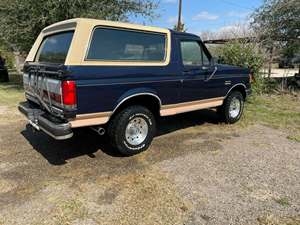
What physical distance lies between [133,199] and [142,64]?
217cm

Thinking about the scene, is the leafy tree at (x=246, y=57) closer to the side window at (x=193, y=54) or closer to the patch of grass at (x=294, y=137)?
the patch of grass at (x=294, y=137)

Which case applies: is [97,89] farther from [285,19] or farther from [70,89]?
[285,19]

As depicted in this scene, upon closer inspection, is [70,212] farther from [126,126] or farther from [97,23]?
[97,23]

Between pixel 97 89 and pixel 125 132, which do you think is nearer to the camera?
pixel 97 89

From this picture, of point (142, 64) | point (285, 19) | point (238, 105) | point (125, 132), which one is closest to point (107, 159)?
point (125, 132)

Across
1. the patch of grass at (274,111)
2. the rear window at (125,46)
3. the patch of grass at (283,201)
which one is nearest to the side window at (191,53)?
the rear window at (125,46)

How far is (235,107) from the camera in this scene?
6.73 metres

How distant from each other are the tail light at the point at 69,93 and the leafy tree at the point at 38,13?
6.73 metres

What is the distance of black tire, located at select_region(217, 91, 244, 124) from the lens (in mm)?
6398

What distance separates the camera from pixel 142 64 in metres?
4.49

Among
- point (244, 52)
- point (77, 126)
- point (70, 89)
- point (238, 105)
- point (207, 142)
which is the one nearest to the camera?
point (70, 89)

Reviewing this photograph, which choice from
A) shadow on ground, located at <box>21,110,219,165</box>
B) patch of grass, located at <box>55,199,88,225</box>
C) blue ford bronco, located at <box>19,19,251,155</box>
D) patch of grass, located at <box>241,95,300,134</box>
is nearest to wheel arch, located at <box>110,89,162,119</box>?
blue ford bronco, located at <box>19,19,251,155</box>

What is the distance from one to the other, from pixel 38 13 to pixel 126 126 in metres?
7.19

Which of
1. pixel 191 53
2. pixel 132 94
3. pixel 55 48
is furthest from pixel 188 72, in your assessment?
pixel 55 48
